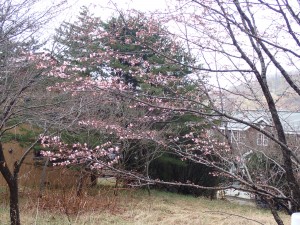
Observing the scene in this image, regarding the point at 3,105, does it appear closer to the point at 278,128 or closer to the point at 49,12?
the point at 49,12

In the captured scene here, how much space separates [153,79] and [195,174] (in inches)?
541

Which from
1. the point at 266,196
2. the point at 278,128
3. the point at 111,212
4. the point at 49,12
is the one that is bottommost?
the point at 111,212

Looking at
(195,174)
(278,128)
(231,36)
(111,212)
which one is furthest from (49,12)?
(195,174)

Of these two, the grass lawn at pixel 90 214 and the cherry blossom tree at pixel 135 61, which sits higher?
the cherry blossom tree at pixel 135 61

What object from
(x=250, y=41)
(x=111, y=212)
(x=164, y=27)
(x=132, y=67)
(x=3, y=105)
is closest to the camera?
(x=250, y=41)

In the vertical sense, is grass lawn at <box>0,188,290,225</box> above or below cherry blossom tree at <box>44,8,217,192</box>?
below

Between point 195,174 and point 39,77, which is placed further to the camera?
point 195,174

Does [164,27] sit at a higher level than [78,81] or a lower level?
higher

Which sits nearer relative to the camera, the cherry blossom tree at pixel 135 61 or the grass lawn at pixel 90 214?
the cherry blossom tree at pixel 135 61

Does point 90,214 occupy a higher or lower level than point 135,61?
lower

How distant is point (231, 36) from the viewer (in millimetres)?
2943

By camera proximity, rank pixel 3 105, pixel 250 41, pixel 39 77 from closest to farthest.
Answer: pixel 250 41 → pixel 3 105 → pixel 39 77

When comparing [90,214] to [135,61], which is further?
[90,214]

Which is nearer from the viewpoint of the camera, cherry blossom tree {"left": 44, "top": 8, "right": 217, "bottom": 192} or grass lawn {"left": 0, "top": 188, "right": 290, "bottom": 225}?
cherry blossom tree {"left": 44, "top": 8, "right": 217, "bottom": 192}
